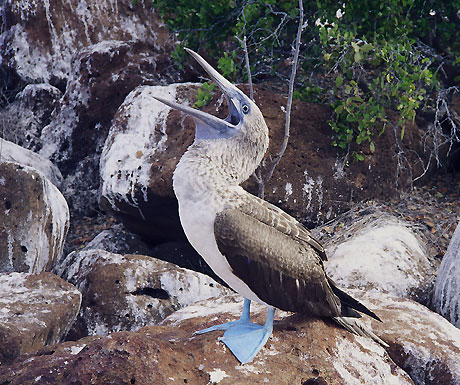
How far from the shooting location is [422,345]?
371 cm

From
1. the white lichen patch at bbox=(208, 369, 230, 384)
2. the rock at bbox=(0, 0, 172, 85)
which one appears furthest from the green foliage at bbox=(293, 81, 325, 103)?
the white lichen patch at bbox=(208, 369, 230, 384)

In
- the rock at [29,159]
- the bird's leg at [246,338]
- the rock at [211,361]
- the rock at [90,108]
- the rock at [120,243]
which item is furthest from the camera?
the rock at [90,108]

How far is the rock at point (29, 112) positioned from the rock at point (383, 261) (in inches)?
180

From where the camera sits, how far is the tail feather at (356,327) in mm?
3463

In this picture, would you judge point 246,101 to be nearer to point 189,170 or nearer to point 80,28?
point 189,170

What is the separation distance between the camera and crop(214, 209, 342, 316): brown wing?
3082mm

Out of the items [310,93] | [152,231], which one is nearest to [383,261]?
[310,93]

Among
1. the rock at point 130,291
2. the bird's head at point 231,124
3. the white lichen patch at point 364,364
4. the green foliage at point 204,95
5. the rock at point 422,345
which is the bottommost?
the rock at point 130,291

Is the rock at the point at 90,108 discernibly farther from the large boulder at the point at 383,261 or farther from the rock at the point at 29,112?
the large boulder at the point at 383,261

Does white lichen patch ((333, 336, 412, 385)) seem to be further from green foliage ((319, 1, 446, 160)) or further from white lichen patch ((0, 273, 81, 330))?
green foliage ((319, 1, 446, 160))

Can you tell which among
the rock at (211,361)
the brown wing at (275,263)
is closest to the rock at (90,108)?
the rock at (211,361)

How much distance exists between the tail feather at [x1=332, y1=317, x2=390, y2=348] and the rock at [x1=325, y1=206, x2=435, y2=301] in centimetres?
139

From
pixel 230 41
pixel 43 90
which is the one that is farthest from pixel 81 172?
pixel 230 41

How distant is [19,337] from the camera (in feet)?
13.3
